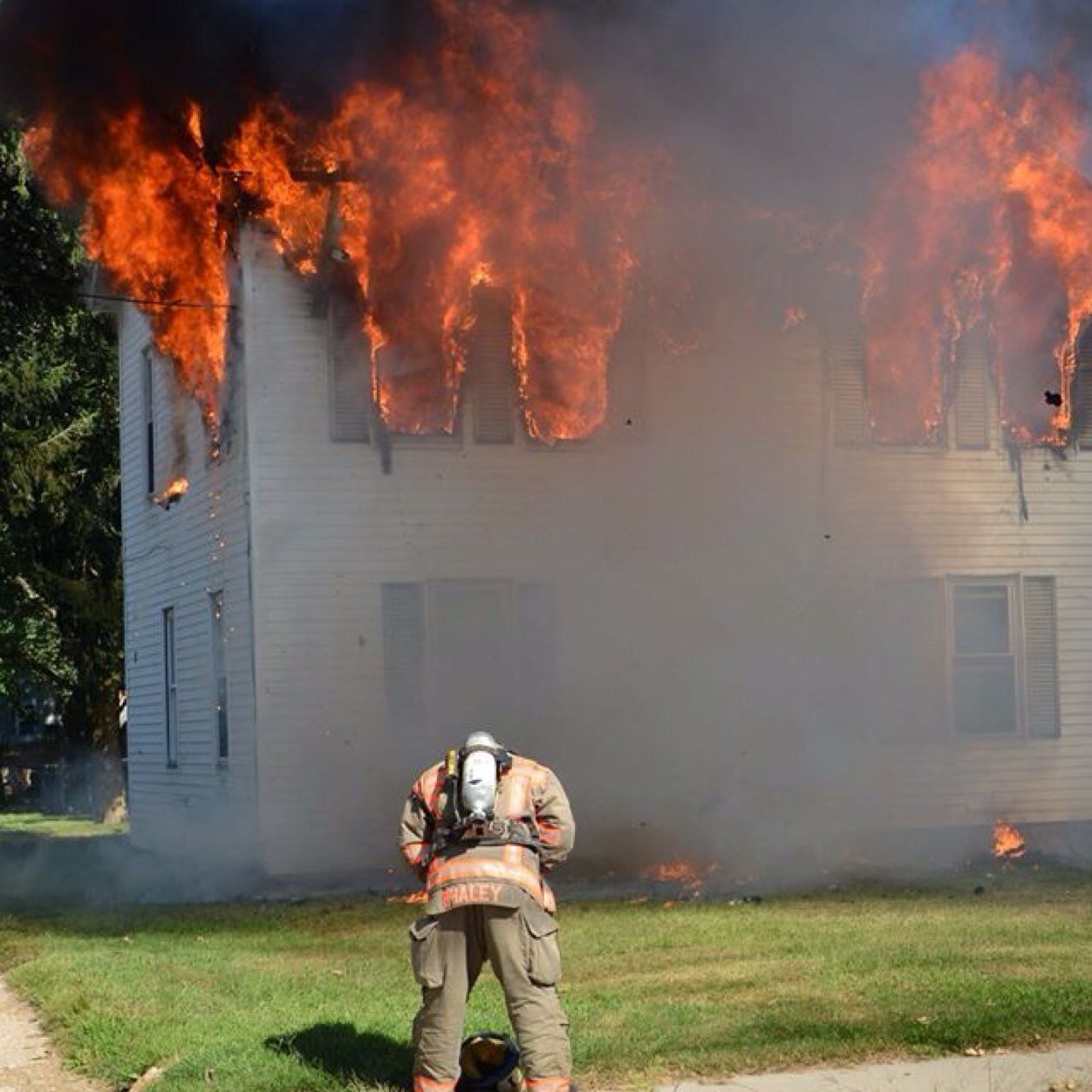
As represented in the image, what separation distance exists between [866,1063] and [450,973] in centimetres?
211

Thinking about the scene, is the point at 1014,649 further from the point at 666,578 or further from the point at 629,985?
the point at 629,985

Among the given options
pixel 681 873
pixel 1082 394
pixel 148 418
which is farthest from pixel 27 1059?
pixel 1082 394

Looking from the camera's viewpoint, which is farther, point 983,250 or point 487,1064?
point 983,250

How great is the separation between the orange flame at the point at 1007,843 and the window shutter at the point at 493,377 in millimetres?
6705

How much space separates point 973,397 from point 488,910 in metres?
14.8

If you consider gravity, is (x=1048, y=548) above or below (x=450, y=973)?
above

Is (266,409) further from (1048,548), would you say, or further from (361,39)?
(1048,548)

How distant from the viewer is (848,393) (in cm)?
2039

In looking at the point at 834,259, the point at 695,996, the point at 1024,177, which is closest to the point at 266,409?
the point at 834,259

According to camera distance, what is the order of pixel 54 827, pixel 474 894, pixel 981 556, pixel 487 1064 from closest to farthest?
pixel 474 894
pixel 487 1064
pixel 981 556
pixel 54 827

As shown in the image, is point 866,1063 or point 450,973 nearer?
point 450,973

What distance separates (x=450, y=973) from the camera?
7402 millimetres

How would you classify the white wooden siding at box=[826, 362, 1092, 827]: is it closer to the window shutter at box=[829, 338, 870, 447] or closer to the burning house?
the burning house

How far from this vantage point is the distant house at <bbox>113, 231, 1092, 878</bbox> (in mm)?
18766
